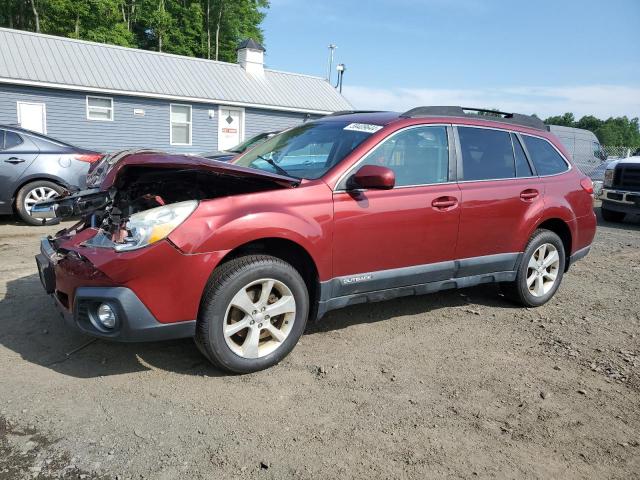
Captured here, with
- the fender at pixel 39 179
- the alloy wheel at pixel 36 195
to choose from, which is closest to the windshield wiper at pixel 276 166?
the fender at pixel 39 179

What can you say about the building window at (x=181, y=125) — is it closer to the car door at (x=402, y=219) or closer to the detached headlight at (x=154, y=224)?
the car door at (x=402, y=219)

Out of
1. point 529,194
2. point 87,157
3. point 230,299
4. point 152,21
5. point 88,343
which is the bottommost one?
point 88,343

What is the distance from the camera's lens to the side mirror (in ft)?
11.6

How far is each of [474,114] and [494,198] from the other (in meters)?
0.86

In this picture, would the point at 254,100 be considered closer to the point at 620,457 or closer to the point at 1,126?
the point at 1,126

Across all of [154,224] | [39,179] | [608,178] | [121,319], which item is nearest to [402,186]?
[154,224]

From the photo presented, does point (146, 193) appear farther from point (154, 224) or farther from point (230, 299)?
point (230, 299)

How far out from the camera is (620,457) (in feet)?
8.89

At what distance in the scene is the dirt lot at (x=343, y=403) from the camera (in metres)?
2.54

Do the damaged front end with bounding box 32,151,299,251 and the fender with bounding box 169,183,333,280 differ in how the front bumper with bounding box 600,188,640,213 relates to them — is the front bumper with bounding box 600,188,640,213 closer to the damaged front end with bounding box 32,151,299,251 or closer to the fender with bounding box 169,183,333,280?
the fender with bounding box 169,183,333,280

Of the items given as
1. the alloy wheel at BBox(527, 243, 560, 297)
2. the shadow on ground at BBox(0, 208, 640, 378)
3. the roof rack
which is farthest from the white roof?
the alloy wheel at BBox(527, 243, 560, 297)

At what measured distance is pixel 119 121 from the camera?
17.2 m

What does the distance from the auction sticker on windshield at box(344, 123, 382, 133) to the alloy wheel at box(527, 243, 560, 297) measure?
6.64 feet

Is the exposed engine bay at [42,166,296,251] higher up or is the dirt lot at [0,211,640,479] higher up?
the exposed engine bay at [42,166,296,251]
